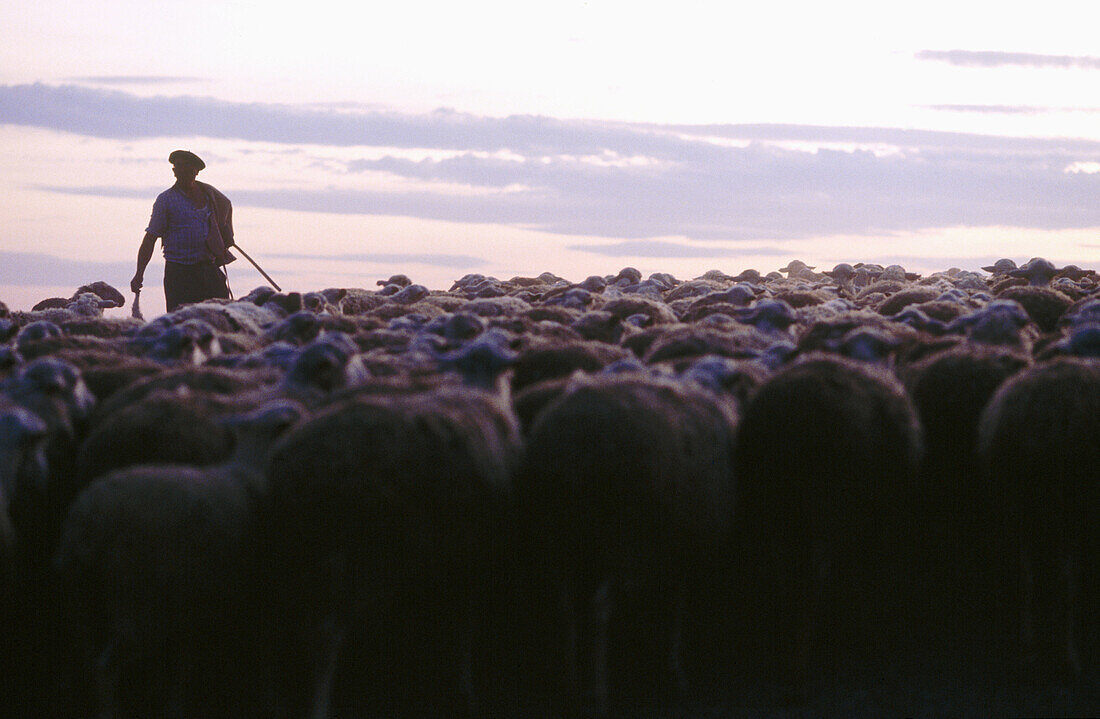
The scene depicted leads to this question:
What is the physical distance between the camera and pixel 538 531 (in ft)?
24.2

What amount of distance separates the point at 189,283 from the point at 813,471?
42.0 ft

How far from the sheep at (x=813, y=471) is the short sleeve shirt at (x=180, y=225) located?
462 inches

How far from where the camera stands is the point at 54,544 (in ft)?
25.3

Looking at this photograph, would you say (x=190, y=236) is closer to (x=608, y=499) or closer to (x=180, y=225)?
(x=180, y=225)

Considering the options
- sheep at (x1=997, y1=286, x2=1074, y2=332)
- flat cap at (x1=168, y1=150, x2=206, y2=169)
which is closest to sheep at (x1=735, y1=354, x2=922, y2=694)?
sheep at (x1=997, y1=286, x2=1074, y2=332)

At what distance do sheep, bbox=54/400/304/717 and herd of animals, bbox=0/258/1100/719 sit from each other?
0.02 meters

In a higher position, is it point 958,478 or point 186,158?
point 186,158

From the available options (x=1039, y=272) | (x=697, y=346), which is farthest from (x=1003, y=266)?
(x=697, y=346)

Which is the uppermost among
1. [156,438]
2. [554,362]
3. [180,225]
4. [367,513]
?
[180,225]

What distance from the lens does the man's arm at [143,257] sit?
18891 millimetres

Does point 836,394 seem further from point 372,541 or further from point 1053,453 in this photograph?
point 372,541

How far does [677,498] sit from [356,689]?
234 centimetres

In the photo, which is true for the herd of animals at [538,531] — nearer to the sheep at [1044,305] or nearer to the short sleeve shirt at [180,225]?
the sheep at [1044,305]

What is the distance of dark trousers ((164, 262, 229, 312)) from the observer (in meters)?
18.8
